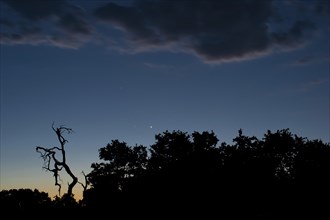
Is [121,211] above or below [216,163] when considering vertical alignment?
below

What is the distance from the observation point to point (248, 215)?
36406mm

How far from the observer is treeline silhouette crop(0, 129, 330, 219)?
37969 millimetres

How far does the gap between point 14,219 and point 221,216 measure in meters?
23.7

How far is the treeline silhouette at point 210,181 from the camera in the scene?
3797 cm

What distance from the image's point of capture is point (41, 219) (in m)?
39.1

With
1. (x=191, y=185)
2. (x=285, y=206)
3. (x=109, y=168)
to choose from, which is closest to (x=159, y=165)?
(x=109, y=168)

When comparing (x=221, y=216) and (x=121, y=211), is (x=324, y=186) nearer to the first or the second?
(x=221, y=216)

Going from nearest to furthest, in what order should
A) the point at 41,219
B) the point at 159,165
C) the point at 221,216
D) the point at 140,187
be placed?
the point at 221,216 < the point at 41,219 < the point at 140,187 < the point at 159,165

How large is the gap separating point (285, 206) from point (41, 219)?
26.7m

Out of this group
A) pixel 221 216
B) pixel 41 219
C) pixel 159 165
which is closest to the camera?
pixel 221 216

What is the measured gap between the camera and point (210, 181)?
1582 inches

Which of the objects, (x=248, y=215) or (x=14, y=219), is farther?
(x=14, y=219)

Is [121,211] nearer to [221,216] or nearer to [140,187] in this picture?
[140,187]

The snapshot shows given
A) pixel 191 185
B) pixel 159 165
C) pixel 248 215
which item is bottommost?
pixel 248 215
